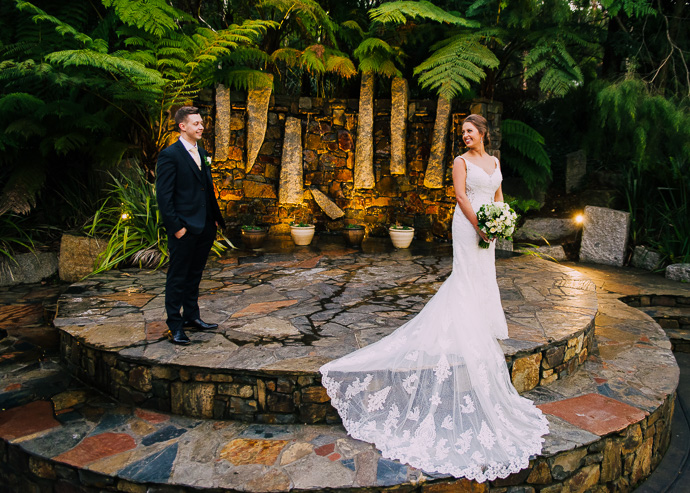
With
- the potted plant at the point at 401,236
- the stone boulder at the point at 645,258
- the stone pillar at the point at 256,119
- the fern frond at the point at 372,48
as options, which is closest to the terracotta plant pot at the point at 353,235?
the potted plant at the point at 401,236

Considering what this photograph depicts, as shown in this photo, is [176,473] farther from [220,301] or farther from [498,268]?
[498,268]

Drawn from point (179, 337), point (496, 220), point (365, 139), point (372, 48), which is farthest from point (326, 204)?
point (496, 220)

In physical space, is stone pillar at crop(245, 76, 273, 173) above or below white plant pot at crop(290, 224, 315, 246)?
above

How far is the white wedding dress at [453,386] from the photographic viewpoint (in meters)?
2.64

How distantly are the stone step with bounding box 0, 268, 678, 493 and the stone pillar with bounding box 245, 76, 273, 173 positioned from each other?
172 inches

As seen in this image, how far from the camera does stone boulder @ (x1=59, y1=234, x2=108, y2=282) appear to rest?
582cm

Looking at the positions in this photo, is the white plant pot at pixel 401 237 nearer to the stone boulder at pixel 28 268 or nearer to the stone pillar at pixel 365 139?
the stone pillar at pixel 365 139

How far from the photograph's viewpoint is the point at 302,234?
7027mm

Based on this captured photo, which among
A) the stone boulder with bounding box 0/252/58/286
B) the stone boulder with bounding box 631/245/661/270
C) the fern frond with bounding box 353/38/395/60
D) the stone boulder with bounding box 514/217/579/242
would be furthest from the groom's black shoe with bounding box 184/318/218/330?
the stone boulder with bounding box 631/245/661/270

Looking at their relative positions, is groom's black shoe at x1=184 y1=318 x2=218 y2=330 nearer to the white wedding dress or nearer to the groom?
the groom

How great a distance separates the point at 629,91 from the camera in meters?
6.33

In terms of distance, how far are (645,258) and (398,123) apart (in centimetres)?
397

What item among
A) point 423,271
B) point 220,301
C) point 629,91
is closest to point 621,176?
point 629,91

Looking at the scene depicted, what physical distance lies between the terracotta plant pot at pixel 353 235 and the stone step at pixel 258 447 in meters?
3.94
